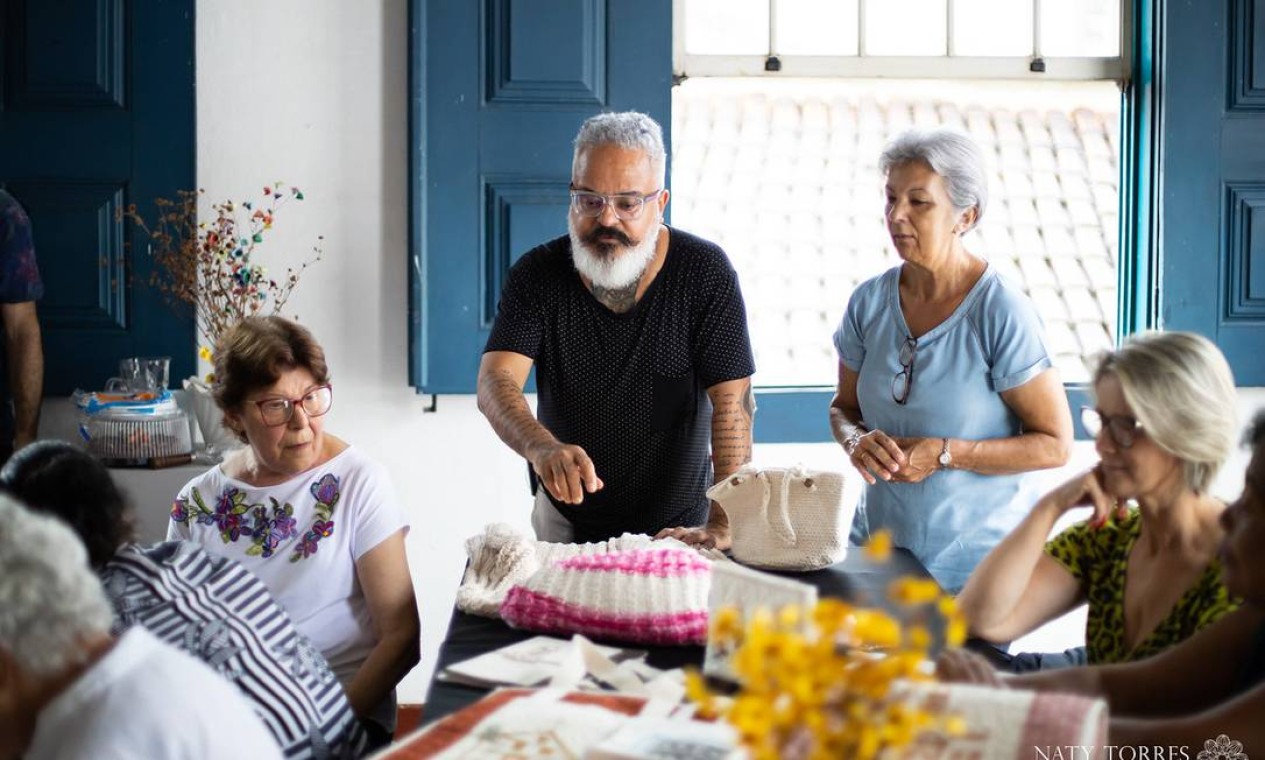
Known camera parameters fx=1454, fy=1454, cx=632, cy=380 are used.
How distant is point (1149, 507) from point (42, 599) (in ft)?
5.14

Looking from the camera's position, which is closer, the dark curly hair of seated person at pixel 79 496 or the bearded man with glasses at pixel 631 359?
the dark curly hair of seated person at pixel 79 496

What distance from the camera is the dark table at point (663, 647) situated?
6.29ft

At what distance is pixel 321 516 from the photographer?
255 centimetres

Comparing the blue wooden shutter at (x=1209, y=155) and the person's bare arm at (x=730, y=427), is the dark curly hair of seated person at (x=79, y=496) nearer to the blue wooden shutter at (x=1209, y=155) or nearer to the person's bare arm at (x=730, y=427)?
the person's bare arm at (x=730, y=427)

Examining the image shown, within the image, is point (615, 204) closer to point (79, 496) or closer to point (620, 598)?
point (620, 598)

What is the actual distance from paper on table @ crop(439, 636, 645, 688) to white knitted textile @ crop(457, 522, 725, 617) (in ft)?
0.66

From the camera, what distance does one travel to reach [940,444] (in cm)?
289

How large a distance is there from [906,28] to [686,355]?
165 centimetres

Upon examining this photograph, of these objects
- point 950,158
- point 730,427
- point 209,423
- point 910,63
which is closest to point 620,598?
point 730,427

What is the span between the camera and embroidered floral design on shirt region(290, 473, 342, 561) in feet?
8.30

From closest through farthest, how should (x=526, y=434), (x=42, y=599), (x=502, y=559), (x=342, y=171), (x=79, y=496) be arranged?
(x=42, y=599) < (x=79, y=496) < (x=502, y=559) < (x=526, y=434) < (x=342, y=171)

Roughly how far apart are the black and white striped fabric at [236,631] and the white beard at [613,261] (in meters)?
1.17

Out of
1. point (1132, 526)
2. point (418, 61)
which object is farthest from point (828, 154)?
point (1132, 526)

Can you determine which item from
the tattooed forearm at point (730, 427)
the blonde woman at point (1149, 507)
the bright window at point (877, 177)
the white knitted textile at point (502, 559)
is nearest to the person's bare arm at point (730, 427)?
the tattooed forearm at point (730, 427)
